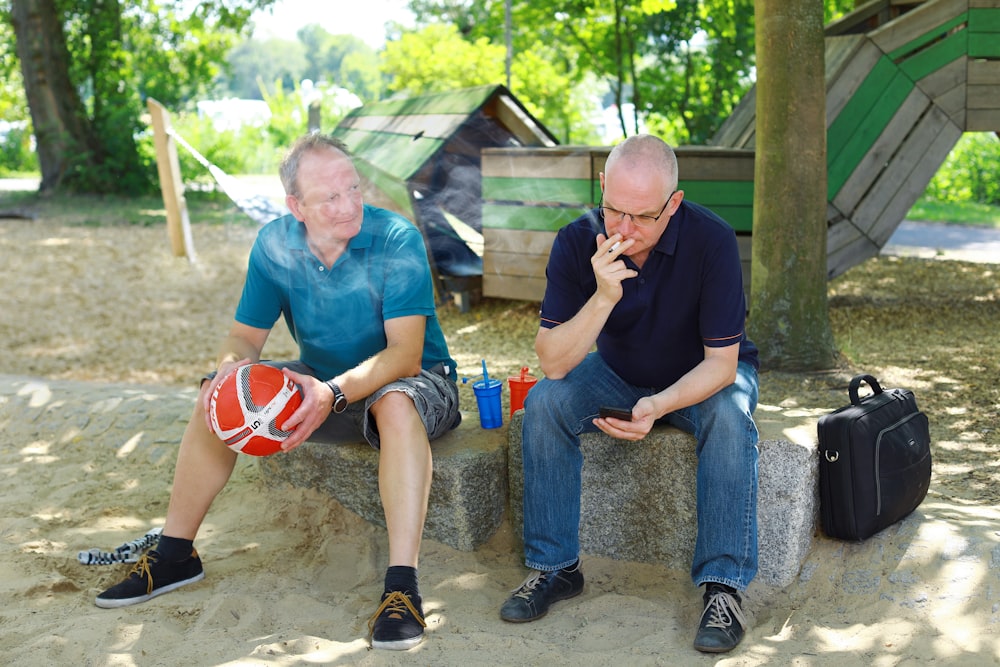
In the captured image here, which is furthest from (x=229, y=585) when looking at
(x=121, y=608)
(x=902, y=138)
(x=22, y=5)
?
(x=22, y=5)

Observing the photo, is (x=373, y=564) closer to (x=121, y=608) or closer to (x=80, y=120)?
(x=121, y=608)

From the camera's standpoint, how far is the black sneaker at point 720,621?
2805mm

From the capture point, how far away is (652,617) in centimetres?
306

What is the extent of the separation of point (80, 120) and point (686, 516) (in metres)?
14.8

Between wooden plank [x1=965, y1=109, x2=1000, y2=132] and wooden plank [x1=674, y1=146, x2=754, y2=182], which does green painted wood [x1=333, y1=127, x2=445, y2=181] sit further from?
wooden plank [x1=965, y1=109, x2=1000, y2=132]

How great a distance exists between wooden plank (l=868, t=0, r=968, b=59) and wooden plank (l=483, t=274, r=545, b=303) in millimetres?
2800

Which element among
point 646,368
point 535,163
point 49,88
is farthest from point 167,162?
point 49,88

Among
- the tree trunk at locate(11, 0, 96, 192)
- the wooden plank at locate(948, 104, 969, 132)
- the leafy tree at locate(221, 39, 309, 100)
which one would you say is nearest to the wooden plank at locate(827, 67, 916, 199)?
the wooden plank at locate(948, 104, 969, 132)

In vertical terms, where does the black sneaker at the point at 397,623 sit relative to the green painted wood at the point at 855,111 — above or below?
below

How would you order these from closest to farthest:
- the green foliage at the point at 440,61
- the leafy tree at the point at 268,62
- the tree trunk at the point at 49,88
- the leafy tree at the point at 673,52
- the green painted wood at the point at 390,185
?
the green painted wood at the point at 390,185 → the leafy tree at the point at 673,52 → the tree trunk at the point at 49,88 → the green foliage at the point at 440,61 → the leafy tree at the point at 268,62

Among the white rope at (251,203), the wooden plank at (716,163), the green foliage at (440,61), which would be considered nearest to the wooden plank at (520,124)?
the wooden plank at (716,163)

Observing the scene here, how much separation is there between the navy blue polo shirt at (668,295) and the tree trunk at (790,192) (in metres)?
2.30

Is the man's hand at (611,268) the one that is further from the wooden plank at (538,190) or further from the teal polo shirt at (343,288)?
the wooden plank at (538,190)

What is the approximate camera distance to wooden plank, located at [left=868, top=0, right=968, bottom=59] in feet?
21.8
